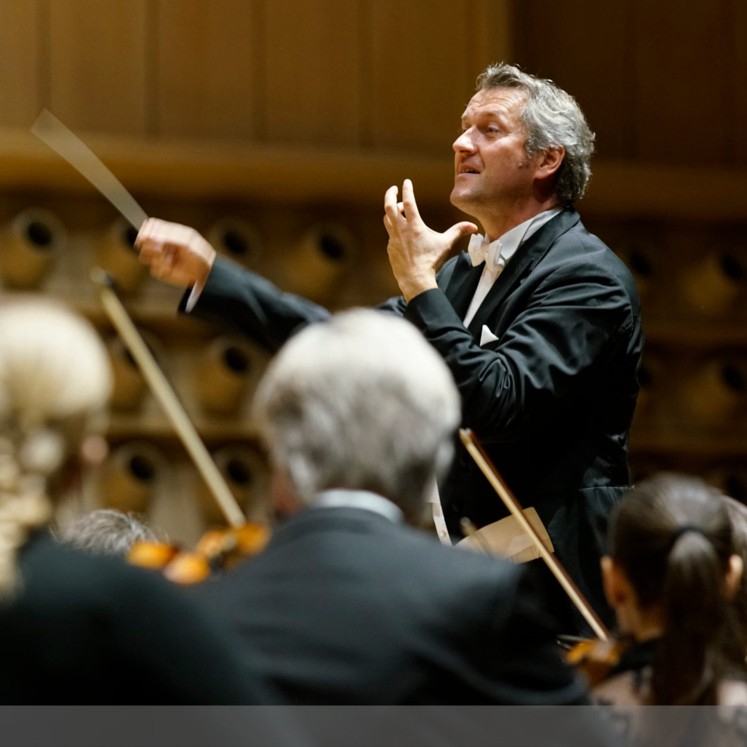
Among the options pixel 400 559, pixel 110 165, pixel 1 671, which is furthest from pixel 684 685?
pixel 110 165

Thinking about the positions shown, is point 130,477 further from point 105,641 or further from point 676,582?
point 105,641

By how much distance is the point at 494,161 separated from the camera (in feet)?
8.66

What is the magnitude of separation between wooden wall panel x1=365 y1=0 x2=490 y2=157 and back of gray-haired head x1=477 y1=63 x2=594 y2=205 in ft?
4.63

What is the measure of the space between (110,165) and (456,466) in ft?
5.66

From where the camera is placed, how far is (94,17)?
396cm

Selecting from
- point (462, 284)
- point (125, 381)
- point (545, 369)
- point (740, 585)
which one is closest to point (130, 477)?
point (125, 381)

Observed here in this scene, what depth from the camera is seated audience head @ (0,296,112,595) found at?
1.21 m

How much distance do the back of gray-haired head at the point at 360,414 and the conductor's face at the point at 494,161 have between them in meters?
1.32

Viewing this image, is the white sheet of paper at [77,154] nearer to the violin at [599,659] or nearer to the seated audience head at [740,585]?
the seated audience head at [740,585]

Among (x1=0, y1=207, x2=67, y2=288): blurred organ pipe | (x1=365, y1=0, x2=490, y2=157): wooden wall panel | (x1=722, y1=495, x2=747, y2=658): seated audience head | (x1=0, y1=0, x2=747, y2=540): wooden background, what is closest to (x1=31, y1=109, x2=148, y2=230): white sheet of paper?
(x1=0, y1=0, x2=747, y2=540): wooden background

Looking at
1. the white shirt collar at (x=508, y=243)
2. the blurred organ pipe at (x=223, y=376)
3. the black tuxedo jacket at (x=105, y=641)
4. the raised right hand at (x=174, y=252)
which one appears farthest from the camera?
the blurred organ pipe at (x=223, y=376)

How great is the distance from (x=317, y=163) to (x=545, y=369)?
5.83ft

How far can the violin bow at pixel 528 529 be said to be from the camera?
83.9 inches

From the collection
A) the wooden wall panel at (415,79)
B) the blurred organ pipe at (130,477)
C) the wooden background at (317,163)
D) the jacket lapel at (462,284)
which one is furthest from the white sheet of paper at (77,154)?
the jacket lapel at (462,284)
